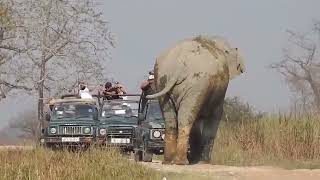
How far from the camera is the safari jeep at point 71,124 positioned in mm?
21891

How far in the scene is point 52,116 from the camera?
2278 centimetres

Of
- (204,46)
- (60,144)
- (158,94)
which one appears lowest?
(60,144)

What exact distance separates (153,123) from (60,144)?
12.6 ft

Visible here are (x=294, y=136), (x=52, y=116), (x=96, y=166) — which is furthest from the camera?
(x=52, y=116)

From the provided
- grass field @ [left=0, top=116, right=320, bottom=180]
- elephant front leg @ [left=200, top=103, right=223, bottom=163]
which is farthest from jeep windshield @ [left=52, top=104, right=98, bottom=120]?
elephant front leg @ [left=200, top=103, right=223, bottom=163]

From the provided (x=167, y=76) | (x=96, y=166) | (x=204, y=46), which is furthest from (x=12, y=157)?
(x=204, y=46)

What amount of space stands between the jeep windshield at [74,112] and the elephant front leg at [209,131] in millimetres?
7160

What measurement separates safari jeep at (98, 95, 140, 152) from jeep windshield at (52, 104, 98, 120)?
524 millimetres

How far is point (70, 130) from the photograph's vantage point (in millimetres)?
22078

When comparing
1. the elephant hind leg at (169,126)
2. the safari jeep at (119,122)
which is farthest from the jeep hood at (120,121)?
the elephant hind leg at (169,126)

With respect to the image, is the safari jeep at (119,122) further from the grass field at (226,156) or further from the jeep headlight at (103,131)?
the grass field at (226,156)

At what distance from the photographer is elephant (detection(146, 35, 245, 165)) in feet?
49.9

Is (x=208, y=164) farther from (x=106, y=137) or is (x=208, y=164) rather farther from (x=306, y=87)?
(x=306, y=87)

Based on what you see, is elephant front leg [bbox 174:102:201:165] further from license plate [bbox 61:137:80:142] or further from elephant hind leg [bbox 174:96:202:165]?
license plate [bbox 61:137:80:142]
